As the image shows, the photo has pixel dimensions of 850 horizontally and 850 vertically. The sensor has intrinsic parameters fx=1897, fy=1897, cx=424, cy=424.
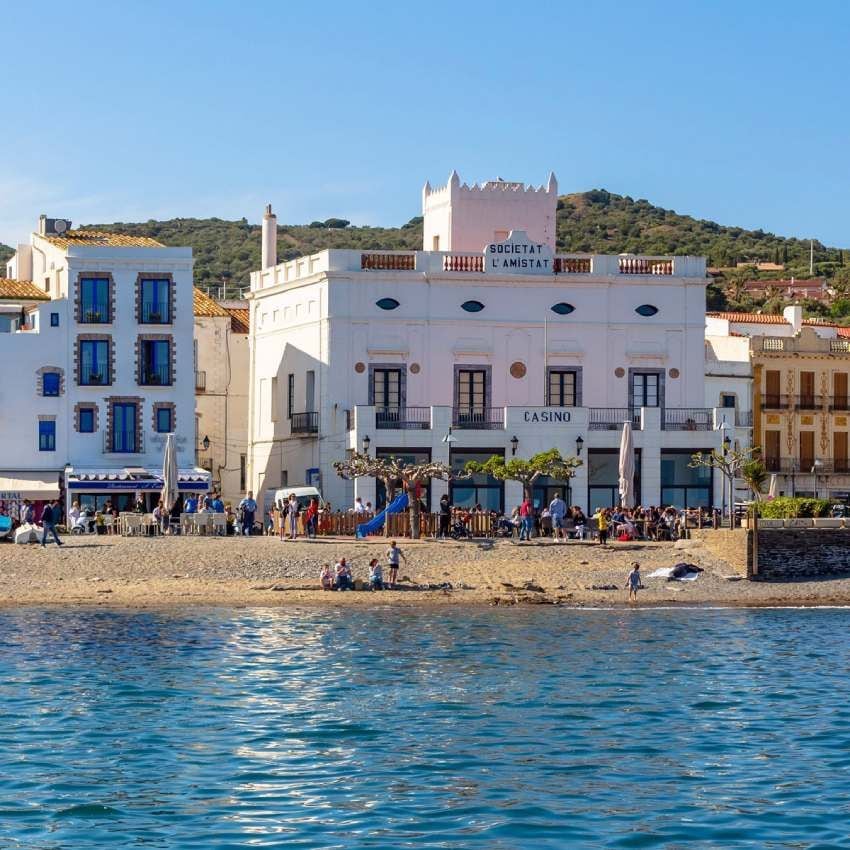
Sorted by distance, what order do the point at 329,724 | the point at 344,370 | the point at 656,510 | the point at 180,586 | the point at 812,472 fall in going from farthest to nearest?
1. the point at 812,472
2. the point at 344,370
3. the point at 656,510
4. the point at 180,586
5. the point at 329,724

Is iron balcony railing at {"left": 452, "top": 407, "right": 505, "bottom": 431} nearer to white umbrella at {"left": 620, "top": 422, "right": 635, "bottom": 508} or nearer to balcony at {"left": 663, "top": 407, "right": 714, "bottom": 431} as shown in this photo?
balcony at {"left": 663, "top": 407, "right": 714, "bottom": 431}

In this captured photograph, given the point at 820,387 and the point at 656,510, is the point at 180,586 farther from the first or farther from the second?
the point at 820,387

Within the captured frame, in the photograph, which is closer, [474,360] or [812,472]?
[474,360]

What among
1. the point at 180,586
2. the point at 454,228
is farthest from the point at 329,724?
the point at 454,228

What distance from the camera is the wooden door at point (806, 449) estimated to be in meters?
77.0

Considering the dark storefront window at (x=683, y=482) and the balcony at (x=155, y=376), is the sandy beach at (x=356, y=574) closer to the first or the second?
the dark storefront window at (x=683, y=482)

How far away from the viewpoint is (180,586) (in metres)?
47.7

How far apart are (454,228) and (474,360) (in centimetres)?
574

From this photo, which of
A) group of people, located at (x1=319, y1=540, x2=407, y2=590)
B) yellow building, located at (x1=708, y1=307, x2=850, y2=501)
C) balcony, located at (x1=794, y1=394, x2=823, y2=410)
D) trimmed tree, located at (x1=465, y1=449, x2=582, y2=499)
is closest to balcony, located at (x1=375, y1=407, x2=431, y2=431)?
trimmed tree, located at (x1=465, y1=449, x2=582, y2=499)

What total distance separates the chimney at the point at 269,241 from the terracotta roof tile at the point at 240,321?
4249mm

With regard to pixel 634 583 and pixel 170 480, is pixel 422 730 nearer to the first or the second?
pixel 634 583

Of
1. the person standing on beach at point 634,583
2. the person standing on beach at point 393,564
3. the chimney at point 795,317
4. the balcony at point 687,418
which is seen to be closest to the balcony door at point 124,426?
the person standing on beach at point 393,564

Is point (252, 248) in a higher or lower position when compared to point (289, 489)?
higher

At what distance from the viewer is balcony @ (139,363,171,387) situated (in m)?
63.3
